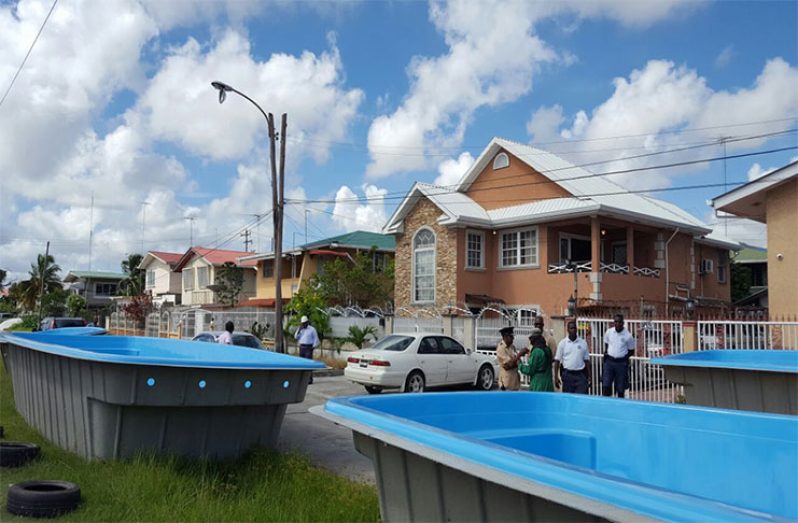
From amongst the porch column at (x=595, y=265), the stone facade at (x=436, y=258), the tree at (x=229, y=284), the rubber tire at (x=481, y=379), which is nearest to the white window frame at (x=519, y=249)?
the stone facade at (x=436, y=258)

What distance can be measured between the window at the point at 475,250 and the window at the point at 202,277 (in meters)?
28.1

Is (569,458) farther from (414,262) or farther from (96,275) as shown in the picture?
(96,275)

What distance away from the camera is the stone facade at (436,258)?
24.9 m

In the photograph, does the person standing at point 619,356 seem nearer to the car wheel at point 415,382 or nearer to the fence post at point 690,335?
the fence post at point 690,335

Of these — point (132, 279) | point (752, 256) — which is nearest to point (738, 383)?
point (752, 256)

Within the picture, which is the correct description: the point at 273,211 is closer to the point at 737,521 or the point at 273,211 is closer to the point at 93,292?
the point at 737,521

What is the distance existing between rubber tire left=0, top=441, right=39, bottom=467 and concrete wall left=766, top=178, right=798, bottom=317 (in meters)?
14.8

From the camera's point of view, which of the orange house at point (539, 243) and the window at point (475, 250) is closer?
the orange house at point (539, 243)

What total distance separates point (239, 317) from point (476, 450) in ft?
96.3

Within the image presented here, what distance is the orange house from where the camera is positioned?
75.3 feet

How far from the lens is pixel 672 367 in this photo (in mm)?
7074

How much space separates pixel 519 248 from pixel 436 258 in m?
3.22

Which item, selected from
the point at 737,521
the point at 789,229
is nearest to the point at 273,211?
the point at 789,229

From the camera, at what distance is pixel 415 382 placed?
51.1ft
